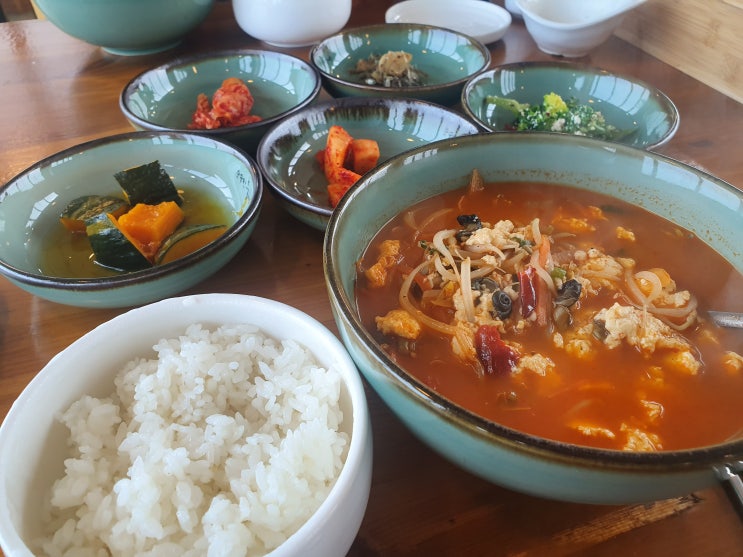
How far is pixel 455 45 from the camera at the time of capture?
2.72 metres

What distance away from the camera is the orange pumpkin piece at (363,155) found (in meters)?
1.87

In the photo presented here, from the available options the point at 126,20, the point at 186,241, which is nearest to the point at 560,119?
the point at 186,241

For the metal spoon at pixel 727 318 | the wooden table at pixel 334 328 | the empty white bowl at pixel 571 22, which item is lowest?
the wooden table at pixel 334 328

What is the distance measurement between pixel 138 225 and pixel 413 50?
1844 millimetres

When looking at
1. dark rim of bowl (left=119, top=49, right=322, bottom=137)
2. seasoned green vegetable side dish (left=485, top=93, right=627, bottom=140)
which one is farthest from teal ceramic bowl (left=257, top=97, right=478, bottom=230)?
seasoned green vegetable side dish (left=485, top=93, right=627, bottom=140)

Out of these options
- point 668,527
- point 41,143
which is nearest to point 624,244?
point 668,527

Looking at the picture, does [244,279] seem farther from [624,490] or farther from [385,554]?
[624,490]

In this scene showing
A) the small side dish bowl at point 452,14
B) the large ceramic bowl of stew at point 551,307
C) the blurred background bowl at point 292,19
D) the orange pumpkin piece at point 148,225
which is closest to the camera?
the large ceramic bowl of stew at point 551,307

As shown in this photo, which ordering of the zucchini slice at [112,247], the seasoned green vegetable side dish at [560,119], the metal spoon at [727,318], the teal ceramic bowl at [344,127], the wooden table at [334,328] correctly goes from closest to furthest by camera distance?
the wooden table at [334,328]
the metal spoon at [727,318]
the zucchini slice at [112,247]
the teal ceramic bowl at [344,127]
the seasoned green vegetable side dish at [560,119]

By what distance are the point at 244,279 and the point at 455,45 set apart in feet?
5.91

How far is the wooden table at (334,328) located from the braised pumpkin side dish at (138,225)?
14 cm

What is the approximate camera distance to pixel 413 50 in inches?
111

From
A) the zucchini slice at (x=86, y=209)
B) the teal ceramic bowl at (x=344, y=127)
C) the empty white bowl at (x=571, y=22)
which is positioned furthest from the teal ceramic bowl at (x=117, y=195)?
the empty white bowl at (x=571, y=22)

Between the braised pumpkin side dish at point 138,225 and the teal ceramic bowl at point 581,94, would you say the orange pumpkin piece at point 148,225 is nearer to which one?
the braised pumpkin side dish at point 138,225
